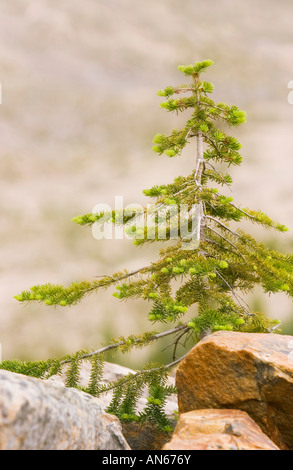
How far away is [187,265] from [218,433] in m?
2.23

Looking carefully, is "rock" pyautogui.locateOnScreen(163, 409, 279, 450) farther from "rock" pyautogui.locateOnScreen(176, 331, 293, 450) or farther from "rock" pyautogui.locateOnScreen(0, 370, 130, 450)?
"rock" pyautogui.locateOnScreen(0, 370, 130, 450)

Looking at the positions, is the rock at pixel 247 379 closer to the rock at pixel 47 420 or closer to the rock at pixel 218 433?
the rock at pixel 218 433

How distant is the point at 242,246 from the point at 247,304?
99 cm

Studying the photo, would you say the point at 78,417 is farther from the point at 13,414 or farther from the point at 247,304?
the point at 247,304

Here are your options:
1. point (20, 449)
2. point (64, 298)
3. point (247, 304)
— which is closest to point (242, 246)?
point (247, 304)

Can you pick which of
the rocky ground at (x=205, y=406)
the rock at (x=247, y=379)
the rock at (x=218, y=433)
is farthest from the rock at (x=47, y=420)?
the rock at (x=247, y=379)

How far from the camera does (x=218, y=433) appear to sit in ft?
12.5

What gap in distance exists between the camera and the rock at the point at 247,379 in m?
4.34

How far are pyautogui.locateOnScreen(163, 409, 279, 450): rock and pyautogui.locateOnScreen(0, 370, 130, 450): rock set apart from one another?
764 millimetres

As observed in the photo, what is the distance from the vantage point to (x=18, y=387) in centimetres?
345

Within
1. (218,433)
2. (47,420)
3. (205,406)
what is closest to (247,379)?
(205,406)

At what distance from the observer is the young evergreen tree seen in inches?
226

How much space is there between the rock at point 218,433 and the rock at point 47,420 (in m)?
0.76

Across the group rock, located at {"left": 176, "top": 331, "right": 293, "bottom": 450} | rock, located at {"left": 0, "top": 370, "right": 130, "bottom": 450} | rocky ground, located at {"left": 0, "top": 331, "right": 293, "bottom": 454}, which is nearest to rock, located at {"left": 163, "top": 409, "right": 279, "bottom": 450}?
rocky ground, located at {"left": 0, "top": 331, "right": 293, "bottom": 454}
